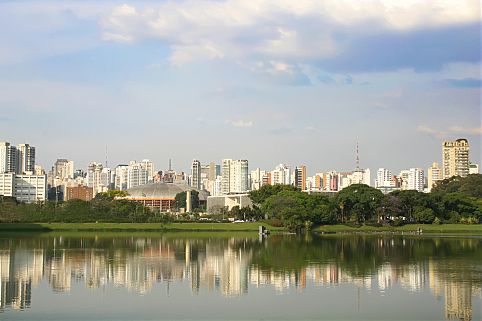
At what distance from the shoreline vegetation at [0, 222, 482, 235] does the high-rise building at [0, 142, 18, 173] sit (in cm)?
10049

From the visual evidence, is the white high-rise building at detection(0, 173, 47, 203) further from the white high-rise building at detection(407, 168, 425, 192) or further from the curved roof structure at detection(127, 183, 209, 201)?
the white high-rise building at detection(407, 168, 425, 192)

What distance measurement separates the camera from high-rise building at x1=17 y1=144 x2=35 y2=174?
161 metres

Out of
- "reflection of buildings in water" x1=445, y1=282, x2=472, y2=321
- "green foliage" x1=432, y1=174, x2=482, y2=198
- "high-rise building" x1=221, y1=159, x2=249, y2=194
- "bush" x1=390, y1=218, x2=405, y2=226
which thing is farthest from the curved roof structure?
"reflection of buildings in water" x1=445, y1=282, x2=472, y2=321

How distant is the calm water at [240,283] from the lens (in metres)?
18.3

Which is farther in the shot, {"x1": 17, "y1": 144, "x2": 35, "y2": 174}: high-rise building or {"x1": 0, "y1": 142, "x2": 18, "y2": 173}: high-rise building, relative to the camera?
{"x1": 17, "y1": 144, "x2": 35, "y2": 174}: high-rise building

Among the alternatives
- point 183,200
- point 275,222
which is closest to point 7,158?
point 183,200

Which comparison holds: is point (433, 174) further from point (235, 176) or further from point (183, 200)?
point (183, 200)

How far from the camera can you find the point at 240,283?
78.3ft

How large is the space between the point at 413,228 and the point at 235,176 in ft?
315

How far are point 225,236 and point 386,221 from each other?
17226 millimetres

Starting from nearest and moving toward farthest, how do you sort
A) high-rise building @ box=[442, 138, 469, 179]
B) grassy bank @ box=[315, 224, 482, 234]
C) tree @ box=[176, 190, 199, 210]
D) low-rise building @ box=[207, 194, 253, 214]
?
grassy bank @ box=[315, 224, 482, 234] < low-rise building @ box=[207, 194, 253, 214] < tree @ box=[176, 190, 199, 210] < high-rise building @ box=[442, 138, 469, 179]

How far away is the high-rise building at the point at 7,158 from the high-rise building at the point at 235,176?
45522mm

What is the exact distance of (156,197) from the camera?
11281cm

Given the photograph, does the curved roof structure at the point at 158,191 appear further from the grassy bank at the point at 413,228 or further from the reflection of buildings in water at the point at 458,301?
the reflection of buildings in water at the point at 458,301
